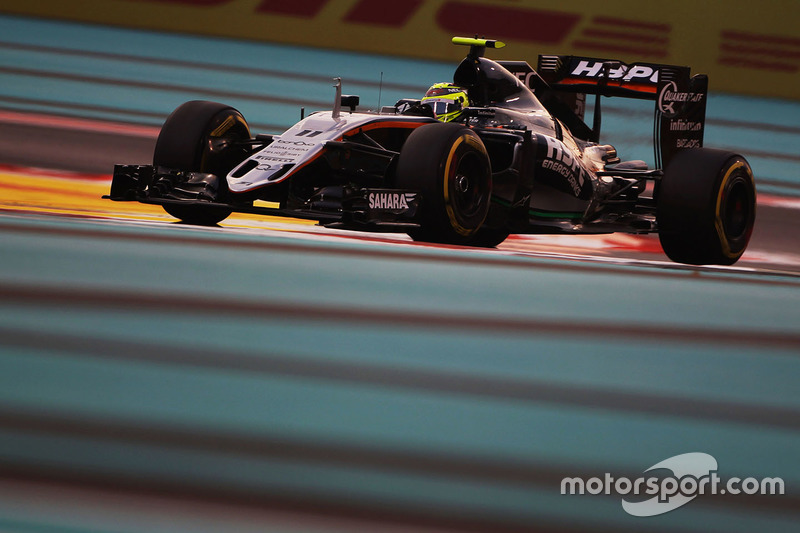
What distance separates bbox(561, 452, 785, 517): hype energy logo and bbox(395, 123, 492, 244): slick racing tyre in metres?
2.98

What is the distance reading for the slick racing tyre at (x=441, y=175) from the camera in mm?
6496

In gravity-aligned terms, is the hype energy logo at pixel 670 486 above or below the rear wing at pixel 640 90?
below

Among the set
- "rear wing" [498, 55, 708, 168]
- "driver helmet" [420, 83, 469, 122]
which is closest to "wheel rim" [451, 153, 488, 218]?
"driver helmet" [420, 83, 469, 122]

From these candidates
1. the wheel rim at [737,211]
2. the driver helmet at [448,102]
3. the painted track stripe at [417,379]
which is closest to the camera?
the painted track stripe at [417,379]

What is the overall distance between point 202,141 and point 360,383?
3.46 m

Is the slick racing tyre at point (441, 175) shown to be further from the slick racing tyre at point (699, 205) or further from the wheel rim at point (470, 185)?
the slick racing tyre at point (699, 205)

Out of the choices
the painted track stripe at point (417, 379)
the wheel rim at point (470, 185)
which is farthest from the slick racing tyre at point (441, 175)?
the painted track stripe at point (417, 379)

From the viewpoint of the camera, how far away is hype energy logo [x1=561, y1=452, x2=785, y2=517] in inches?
136

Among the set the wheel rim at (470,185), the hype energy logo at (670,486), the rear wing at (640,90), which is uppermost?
the rear wing at (640,90)

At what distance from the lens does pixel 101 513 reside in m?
3.16

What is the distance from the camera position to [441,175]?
649 centimetres

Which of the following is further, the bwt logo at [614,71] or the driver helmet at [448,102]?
the bwt logo at [614,71]

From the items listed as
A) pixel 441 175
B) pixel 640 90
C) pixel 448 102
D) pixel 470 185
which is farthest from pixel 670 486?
pixel 640 90

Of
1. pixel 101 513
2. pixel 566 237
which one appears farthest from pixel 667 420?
pixel 566 237
